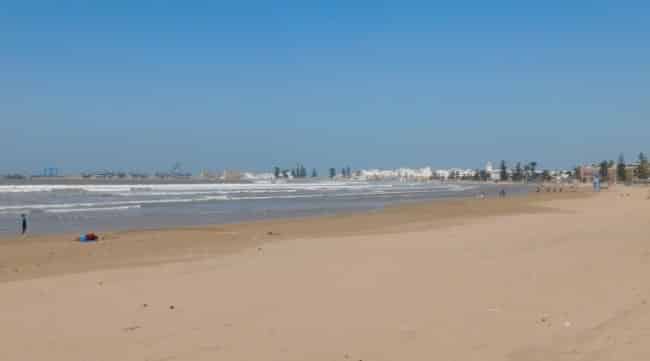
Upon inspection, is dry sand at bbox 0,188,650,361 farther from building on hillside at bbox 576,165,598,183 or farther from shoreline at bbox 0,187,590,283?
building on hillside at bbox 576,165,598,183

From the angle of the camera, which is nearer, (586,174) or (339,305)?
(339,305)

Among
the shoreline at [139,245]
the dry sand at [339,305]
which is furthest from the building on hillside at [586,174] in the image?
the dry sand at [339,305]

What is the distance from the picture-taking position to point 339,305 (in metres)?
7.25

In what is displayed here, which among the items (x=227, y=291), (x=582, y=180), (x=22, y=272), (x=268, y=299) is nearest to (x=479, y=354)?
(x=268, y=299)

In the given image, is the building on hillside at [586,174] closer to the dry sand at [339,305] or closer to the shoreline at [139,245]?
the shoreline at [139,245]

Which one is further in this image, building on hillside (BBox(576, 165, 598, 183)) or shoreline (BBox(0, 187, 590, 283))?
building on hillside (BBox(576, 165, 598, 183))

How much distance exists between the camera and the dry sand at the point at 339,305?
543 centimetres

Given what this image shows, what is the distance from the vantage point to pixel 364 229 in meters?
23.3

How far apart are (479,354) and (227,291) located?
3798 millimetres

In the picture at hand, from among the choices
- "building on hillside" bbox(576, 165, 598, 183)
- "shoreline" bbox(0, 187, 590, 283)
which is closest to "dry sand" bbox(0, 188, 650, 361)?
"shoreline" bbox(0, 187, 590, 283)

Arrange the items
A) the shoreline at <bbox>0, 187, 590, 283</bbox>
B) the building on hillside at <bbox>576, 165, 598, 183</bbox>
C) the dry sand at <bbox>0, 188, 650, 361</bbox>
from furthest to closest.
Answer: the building on hillside at <bbox>576, 165, 598, 183</bbox>
the shoreline at <bbox>0, 187, 590, 283</bbox>
the dry sand at <bbox>0, 188, 650, 361</bbox>

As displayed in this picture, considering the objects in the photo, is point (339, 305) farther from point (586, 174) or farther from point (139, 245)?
point (586, 174)

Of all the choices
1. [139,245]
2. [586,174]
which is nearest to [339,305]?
[139,245]

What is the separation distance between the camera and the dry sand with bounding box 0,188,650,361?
17.8 feet
